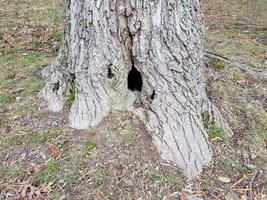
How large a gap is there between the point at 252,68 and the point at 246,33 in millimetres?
2098

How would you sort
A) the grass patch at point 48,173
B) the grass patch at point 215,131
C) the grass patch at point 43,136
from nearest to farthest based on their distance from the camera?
1. the grass patch at point 48,173
2. the grass patch at point 43,136
3. the grass patch at point 215,131

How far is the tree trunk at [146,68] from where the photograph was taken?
8.70 feet

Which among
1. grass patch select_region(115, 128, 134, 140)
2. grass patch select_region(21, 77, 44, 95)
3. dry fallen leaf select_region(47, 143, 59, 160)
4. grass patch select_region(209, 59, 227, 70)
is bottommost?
dry fallen leaf select_region(47, 143, 59, 160)

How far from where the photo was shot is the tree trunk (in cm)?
265

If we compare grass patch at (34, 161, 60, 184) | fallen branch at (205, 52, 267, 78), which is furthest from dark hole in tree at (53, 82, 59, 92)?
fallen branch at (205, 52, 267, 78)

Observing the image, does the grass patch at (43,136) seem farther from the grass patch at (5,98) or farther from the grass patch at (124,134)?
the grass patch at (5,98)

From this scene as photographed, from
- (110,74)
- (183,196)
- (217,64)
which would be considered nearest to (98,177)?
(183,196)

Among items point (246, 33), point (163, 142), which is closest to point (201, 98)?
point (163, 142)

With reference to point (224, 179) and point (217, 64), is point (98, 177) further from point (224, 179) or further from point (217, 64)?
point (217, 64)

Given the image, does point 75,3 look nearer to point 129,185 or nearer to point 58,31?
point 129,185

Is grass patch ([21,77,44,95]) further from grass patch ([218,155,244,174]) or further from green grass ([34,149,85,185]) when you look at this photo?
grass patch ([218,155,244,174])

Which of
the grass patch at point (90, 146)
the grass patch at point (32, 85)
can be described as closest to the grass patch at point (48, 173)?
the grass patch at point (90, 146)

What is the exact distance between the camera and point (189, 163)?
278 cm

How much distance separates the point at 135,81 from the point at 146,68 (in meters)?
0.32
